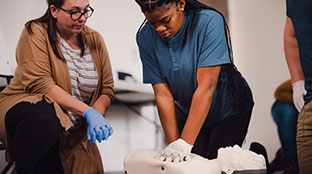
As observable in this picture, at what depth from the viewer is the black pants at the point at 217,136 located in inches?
64.1

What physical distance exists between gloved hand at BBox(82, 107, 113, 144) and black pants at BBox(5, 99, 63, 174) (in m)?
0.12

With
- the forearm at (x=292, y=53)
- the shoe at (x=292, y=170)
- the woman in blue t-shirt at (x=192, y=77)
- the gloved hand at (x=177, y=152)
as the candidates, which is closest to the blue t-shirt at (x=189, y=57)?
the woman in blue t-shirt at (x=192, y=77)

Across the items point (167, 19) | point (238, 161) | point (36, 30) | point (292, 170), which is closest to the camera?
point (238, 161)

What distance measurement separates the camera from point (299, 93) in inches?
63.5

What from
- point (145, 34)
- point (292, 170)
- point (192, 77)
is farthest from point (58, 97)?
point (292, 170)

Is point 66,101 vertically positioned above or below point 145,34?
below

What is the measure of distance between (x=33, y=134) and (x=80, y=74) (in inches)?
12.6

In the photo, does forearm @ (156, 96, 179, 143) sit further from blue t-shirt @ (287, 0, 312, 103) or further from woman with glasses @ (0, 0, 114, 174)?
blue t-shirt @ (287, 0, 312, 103)

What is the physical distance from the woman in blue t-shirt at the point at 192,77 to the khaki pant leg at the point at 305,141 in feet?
0.89

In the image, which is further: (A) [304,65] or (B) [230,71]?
(B) [230,71]

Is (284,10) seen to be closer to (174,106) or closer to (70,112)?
(174,106)

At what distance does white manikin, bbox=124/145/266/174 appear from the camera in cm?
136

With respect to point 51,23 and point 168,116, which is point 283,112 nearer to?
point 168,116

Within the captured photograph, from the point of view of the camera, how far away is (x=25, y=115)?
1.50 meters
